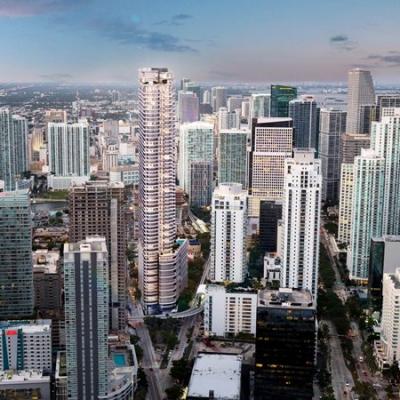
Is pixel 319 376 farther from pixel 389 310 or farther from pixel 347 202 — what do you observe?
pixel 347 202

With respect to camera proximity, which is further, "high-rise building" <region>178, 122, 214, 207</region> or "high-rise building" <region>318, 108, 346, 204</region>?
"high-rise building" <region>318, 108, 346, 204</region>

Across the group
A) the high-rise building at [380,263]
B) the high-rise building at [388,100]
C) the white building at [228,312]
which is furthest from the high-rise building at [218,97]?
the white building at [228,312]

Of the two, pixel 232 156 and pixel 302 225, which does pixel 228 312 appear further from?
pixel 232 156

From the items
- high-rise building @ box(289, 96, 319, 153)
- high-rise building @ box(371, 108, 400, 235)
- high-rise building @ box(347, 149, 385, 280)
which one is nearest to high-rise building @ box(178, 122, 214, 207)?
high-rise building @ box(289, 96, 319, 153)

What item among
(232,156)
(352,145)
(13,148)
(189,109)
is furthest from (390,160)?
(13,148)

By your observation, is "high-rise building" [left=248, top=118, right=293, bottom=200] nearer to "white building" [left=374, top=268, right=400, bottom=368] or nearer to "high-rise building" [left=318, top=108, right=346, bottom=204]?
"high-rise building" [left=318, top=108, right=346, bottom=204]

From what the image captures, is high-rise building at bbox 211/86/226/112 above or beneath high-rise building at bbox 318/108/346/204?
above

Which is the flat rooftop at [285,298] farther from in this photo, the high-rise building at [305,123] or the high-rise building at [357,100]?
the high-rise building at [305,123]
